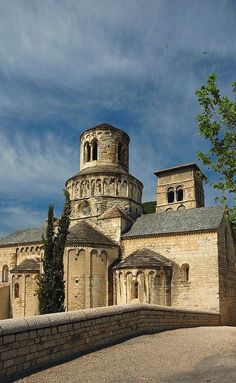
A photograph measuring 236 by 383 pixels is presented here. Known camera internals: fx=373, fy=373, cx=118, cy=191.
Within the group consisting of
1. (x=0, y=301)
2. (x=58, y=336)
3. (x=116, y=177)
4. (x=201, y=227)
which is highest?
(x=116, y=177)

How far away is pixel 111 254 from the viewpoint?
24.5 metres

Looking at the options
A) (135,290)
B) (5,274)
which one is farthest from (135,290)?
(5,274)

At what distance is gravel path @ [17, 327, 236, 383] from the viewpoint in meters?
6.75

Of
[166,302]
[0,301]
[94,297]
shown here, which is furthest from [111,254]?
[0,301]

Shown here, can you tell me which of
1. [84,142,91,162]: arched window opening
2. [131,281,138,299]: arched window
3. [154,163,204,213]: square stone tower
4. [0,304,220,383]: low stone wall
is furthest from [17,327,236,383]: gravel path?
[154,163,204,213]: square stone tower

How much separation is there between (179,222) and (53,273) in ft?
29.4

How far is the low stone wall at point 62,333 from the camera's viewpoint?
6680 millimetres

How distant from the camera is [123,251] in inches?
997

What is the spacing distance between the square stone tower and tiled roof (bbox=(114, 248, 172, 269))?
19.3 meters

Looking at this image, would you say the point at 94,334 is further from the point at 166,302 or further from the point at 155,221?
the point at 155,221

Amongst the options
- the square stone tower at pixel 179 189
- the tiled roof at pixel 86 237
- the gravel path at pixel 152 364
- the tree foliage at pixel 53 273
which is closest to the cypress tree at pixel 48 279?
the tree foliage at pixel 53 273

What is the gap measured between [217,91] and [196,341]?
9.11 meters

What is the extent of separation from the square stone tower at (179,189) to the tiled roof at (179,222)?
1641 cm

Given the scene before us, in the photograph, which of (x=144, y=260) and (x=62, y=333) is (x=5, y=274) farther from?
(x=62, y=333)
